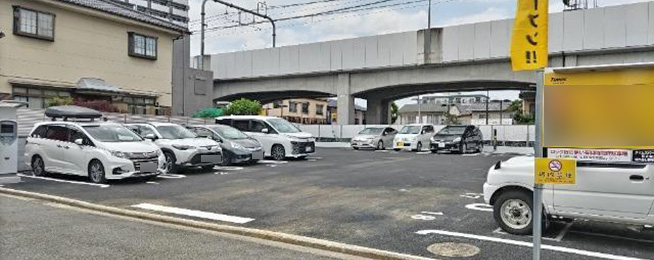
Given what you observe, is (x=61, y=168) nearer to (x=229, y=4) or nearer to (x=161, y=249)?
(x=161, y=249)

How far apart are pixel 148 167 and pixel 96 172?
45.5 inches

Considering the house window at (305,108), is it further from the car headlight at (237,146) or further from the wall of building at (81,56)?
the car headlight at (237,146)

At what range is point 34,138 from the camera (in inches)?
501

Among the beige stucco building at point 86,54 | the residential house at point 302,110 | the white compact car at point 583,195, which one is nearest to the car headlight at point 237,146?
the beige stucco building at point 86,54

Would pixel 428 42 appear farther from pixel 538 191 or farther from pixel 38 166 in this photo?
pixel 538 191

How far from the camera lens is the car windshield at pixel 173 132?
48.1ft

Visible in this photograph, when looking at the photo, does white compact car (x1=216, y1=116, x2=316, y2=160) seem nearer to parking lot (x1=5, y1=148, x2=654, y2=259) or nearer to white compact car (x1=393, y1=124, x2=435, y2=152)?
parking lot (x1=5, y1=148, x2=654, y2=259)

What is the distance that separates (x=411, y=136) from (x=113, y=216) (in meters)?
20.3

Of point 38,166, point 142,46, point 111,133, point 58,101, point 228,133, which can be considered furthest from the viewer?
point 142,46

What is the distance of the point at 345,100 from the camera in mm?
34062

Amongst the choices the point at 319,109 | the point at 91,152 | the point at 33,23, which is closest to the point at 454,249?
the point at 91,152

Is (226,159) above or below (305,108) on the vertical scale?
below

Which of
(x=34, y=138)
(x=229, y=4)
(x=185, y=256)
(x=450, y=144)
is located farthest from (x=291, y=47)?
(x=185, y=256)

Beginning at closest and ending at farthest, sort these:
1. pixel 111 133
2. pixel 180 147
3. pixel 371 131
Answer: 1. pixel 111 133
2. pixel 180 147
3. pixel 371 131
